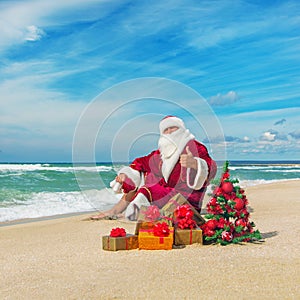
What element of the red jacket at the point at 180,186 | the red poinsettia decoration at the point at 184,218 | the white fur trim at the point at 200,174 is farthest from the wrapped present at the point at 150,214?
the white fur trim at the point at 200,174

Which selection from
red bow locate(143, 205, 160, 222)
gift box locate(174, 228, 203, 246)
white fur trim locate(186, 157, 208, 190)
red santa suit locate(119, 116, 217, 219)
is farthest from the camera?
red santa suit locate(119, 116, 217, 219)

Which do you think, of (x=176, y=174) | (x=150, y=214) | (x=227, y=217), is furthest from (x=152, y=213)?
(x=227, y=217)

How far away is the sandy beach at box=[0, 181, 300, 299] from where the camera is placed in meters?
3.44

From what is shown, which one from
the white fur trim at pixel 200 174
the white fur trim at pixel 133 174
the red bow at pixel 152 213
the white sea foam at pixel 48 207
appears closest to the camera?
the red bow at pixel 152 213

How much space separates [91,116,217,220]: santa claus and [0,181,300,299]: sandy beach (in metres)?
0.81

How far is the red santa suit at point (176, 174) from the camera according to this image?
5.55 meters

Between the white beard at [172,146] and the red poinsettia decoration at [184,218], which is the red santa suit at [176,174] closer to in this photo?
the white beard at [172,146]

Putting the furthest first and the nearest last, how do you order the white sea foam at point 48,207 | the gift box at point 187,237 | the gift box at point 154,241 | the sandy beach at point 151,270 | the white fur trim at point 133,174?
the white sea foam at point 48,207 → the white fur trim at point 133,174 → the gift box at point 187,237 → the gift box at point 154,241 → the sandy beach at point 151,270

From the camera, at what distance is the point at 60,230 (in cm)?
706

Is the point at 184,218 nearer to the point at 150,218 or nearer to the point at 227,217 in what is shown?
the point at 150,218

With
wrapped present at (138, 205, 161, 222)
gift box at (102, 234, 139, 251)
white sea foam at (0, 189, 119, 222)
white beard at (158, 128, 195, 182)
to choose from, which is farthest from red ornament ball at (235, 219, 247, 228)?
white sea foam at (0, 189, 119, 222)

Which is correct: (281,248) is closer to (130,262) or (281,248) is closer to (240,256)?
(240,256)

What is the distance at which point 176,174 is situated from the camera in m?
5.73

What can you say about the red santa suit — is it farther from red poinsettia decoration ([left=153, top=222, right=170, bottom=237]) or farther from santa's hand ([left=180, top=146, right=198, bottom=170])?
red poinsettia decoration ([left=153, top=222, right=170, bottom=237])
